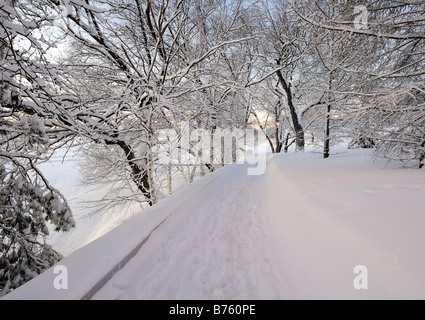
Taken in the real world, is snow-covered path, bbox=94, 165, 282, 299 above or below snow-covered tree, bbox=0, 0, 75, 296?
below

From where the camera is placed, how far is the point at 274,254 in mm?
2494

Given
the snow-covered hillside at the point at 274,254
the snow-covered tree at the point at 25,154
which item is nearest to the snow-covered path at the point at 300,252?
the snow-covered hillside at the point at 274,254

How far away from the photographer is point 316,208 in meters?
2.79

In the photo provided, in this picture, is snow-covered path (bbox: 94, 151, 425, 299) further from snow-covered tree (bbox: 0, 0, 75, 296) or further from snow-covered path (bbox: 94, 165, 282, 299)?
snow-covered tree (bbox: 0, 0, 75, 296)

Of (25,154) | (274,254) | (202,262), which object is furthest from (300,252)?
(25,154)

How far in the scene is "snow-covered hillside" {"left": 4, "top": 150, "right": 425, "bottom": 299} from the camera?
1583 millimetres

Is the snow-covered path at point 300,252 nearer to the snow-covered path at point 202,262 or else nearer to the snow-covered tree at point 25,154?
the snow-covered path at point 202,262

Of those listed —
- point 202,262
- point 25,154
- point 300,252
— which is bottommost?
point 202,262

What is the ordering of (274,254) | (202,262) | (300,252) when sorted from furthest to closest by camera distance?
(274,254), (202,262), (300,252)

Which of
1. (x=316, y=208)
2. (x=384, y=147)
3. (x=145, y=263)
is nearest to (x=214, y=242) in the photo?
(x=145, y=263)

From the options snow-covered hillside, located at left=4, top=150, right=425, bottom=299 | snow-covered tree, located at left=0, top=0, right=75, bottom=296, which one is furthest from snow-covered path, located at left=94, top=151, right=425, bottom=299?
snow-covered tree, located at left=0, top=0, right=75, bottom=296

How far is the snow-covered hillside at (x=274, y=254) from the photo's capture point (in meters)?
1.58

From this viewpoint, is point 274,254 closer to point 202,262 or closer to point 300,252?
point 300,252
